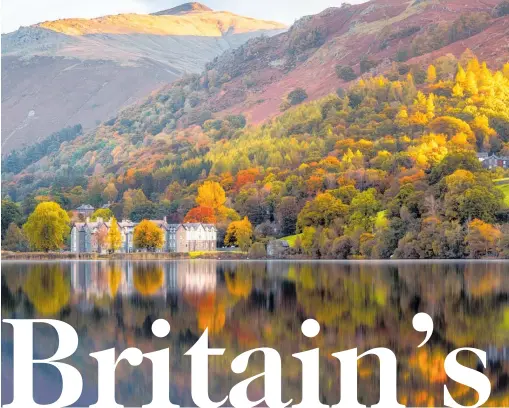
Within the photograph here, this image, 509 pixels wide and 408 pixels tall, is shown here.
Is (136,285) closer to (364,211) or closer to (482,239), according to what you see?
(482,239)

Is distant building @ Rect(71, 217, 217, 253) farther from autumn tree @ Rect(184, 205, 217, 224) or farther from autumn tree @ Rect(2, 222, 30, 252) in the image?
autumn tree @ Rect(2, 222, 30, 252)

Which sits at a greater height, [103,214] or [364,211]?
[364,211]

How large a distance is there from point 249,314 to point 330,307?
2.83 m

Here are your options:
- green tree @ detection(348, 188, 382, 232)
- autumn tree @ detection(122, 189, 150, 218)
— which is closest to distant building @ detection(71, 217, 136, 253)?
autumn tree @ detection(122, 189, 150, 218)

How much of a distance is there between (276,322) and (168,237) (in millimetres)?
81445

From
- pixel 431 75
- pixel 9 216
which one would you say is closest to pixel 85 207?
pixel 9 216

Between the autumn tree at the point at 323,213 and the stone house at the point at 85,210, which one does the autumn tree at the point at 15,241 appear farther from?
the stone house at the point at 85,210

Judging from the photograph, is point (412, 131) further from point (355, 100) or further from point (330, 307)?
point (330, 307)

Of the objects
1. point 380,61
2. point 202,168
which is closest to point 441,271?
point 202,168

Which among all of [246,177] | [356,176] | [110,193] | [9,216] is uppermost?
[246,177]

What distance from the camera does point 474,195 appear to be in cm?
7969

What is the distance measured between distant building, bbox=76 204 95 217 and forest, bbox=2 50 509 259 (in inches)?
160

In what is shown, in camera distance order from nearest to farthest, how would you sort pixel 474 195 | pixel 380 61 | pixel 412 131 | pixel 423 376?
1. pixel 423 376
2. pixel 474 195
3. pixel 412 131
4. pixel 380 61

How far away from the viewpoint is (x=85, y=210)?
143500 mm
